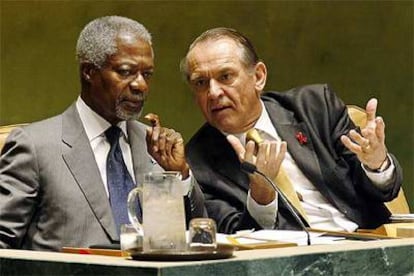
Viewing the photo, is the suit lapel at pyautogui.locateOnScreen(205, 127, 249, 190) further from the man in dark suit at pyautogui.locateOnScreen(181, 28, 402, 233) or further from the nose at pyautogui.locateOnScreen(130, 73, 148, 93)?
the nose at pyautogui.locateOnScreen(130, 73, 148, 93)

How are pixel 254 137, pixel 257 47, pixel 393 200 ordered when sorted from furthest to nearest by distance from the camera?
pixel 257 47
pixel 393 200
pixel 254 137

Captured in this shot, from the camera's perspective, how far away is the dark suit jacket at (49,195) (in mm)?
2840

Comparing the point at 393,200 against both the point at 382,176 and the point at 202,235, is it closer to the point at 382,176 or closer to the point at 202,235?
the point at 382,176

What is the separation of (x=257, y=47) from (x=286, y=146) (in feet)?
4.59

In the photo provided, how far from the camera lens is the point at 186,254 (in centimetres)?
189

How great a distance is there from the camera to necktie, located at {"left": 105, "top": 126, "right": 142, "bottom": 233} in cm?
299

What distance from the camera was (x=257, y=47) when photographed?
188 inches

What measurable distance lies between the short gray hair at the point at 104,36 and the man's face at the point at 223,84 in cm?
46

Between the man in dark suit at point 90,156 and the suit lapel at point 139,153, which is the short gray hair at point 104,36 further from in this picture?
the suit lapel at point 139,153

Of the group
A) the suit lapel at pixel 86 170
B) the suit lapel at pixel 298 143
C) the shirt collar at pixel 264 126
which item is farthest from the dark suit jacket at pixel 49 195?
the suit lapel at pixel 298 143

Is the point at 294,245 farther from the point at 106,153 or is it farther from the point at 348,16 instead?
the point at 348,16

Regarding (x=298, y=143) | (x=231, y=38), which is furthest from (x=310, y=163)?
(x=231, y=38)

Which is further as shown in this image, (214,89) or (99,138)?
(214,89)

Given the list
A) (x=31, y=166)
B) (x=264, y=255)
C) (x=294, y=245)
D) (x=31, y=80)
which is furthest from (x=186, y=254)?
(x=31, y=80)
